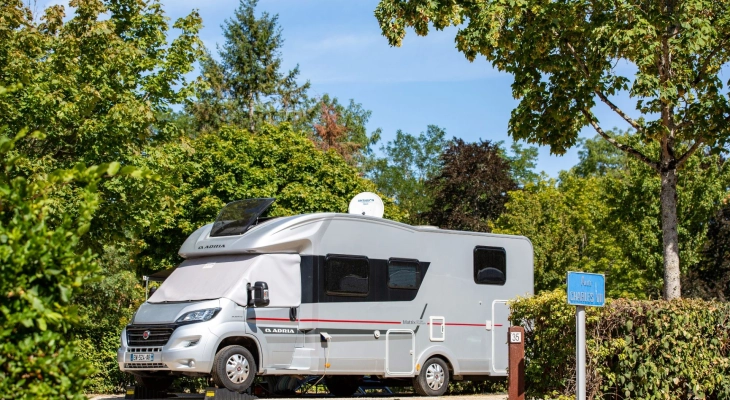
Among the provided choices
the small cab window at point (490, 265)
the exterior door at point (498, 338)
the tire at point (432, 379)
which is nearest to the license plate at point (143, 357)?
the tire at point (432, 379)

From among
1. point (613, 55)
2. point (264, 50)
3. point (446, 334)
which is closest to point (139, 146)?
point (446, 334)

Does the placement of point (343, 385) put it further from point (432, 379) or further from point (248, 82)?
point (248, 82)

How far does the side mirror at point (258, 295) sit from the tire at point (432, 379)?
11.5 feet

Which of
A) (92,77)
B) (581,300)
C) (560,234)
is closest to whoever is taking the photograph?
(581,300)

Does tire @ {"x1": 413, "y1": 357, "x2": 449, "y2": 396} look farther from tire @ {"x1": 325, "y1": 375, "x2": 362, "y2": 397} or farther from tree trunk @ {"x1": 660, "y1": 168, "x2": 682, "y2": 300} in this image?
tree trunk @ {"x1": 660, "y1": 168, "x2": 682, "y2": 300}

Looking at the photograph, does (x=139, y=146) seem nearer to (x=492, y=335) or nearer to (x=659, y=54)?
(x=492, y=335)

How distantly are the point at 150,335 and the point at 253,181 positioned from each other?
1538 centimetres

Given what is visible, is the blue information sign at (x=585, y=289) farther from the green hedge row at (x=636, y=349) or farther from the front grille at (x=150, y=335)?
the front grille at (x=150, y=335)

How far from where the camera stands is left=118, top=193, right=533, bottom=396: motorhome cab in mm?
13516

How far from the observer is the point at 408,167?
7338 cm

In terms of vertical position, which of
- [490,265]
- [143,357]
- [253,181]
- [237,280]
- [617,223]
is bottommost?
[143,357]

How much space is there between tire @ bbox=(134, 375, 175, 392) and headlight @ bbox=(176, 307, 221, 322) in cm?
127

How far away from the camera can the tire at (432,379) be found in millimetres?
15742

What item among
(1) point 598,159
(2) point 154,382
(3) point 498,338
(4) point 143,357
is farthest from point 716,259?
(1) point 598,159
